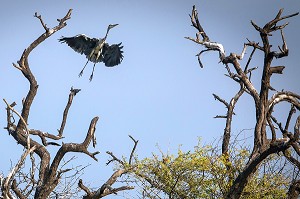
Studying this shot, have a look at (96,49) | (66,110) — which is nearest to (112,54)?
(96,49)

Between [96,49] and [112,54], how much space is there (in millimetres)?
672

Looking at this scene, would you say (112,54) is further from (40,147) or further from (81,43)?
(40,147)

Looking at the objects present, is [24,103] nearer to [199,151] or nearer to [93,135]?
[93,135]

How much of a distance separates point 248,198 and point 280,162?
175 centimetres

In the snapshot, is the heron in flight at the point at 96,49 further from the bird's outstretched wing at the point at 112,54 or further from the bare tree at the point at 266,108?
the bare tree at the point at 266,108

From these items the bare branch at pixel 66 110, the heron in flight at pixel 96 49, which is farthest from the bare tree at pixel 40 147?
the heron in flight at pixel 96 49

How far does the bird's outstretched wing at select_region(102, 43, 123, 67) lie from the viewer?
58.6 ft

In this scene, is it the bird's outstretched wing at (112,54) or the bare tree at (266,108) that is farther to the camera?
the bird's outstretched wing at (112,54)

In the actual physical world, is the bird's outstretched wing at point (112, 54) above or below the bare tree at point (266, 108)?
above

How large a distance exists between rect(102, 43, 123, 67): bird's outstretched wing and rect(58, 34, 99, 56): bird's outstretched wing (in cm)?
41

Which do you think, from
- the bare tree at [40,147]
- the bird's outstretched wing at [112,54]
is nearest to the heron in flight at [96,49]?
the bird's outstretched wing at [112,54]

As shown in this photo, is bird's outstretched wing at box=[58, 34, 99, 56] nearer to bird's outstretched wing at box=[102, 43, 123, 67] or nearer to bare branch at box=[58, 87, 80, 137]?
bird's outstretched wing at box=[102, 43, 123, 67]

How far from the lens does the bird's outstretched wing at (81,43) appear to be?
17658 millimetres

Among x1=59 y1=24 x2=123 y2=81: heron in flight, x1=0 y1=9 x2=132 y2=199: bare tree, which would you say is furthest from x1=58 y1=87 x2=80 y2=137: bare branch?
x1=59 y1=24 x2=123 y2=81: heron in flight
